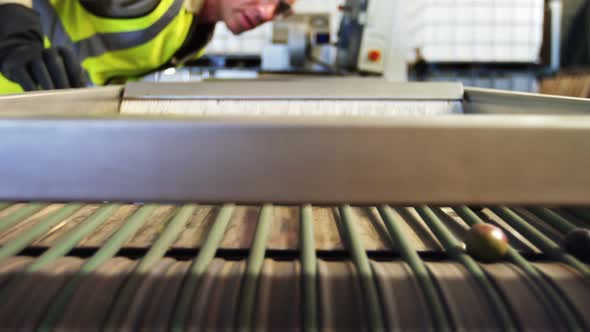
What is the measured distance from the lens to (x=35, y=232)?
18.3 inches

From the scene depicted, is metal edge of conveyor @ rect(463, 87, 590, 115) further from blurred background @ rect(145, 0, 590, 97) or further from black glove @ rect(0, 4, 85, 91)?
blurred background @ rect(145, 0, 590, 97)

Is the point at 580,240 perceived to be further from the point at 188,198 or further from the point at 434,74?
the point at 434,74

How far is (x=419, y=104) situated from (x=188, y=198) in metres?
0.77

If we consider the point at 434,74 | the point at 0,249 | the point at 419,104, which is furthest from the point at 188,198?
the point at 434,74

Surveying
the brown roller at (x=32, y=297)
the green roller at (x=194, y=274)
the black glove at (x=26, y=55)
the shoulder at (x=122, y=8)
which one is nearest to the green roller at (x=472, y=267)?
the green roller at (x=194, y=274)

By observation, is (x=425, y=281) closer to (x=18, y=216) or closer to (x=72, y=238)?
(x=72, y=238)

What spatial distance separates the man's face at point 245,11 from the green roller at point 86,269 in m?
1.24

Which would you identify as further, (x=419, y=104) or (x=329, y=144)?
(x=419, y=104)

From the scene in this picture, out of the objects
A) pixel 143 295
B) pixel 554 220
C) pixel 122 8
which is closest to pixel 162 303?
pixel 143 295

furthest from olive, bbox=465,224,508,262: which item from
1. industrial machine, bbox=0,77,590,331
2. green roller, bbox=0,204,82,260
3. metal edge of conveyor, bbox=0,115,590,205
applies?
green roller, bbox=0,204,82,260

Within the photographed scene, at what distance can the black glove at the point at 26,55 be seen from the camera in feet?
2.77

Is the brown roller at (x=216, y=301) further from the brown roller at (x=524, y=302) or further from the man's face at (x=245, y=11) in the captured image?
the man's face at (x=245, y=11)

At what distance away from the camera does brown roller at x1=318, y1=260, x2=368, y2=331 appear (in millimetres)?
322

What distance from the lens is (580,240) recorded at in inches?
16.6
